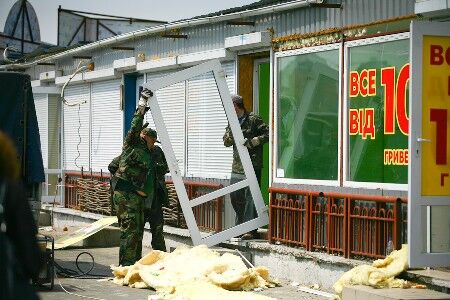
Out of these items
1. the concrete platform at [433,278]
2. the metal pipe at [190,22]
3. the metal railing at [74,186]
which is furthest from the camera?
the metal railing at [74,186]

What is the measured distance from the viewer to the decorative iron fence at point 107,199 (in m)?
17.3

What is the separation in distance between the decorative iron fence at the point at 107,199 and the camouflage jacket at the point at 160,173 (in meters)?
0.61

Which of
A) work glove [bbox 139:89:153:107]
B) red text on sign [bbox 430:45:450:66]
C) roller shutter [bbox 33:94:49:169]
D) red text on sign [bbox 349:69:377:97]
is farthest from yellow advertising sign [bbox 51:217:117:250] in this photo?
roller shutter [bbox 33:94:49:169]

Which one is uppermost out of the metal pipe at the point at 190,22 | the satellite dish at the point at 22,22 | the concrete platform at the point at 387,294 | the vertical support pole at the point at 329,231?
the satellite dish at the point at 22,22

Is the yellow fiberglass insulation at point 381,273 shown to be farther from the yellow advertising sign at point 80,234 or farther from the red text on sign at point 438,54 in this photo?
the yellow advertising sign at point 80,234

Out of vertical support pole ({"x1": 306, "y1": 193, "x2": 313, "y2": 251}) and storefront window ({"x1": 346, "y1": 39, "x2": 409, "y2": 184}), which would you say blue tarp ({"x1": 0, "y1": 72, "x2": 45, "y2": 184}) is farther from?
storefront window ({"x1": 346, "y1": 39, "x2": 409, "y2": 184})

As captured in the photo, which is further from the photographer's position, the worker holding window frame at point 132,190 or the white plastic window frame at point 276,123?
the worker holding window frame at point 132,190

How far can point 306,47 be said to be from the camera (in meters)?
15.4

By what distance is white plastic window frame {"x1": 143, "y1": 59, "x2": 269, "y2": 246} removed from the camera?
16.3 meters

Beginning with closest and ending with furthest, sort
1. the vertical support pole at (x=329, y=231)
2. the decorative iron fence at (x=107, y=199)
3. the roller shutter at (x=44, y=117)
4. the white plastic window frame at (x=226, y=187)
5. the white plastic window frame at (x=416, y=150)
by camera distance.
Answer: the white plastic window frame at (x=416, y=150) → the vertical support pole at (x=329, y=231) → the white plastic window frame at (x=226, y=187) → the decorative iron fence at (x=107, y=199) → the roller shutter at (x=44, y=117)

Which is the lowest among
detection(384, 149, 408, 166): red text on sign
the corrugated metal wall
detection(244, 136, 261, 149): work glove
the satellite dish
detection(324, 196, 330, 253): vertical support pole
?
detection(324, 196, 330, 253): vertical support pole

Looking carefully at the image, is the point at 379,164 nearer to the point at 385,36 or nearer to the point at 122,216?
the point at 385,36

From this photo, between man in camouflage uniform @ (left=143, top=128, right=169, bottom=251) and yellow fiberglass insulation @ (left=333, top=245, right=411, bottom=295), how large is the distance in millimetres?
4024

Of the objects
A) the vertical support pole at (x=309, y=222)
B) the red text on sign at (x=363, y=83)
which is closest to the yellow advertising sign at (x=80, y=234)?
the vertical support pole at (x=309, y=222)
